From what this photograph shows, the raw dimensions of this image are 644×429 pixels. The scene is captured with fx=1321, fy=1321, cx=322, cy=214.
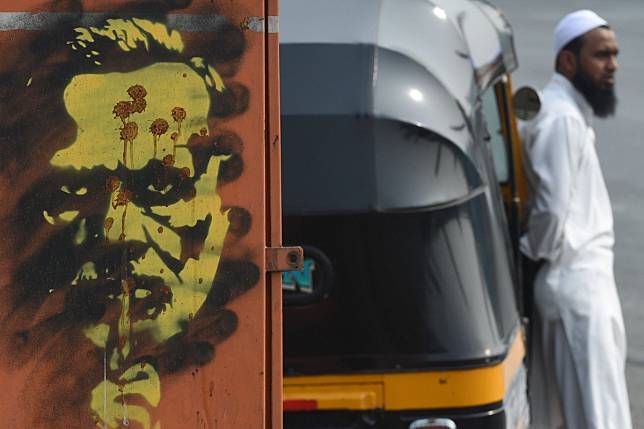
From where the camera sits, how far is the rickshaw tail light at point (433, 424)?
394 cm

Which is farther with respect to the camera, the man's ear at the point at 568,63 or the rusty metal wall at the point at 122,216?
the man's ear at the point at 568,63

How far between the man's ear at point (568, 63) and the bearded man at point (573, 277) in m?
0.46

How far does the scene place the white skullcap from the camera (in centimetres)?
602

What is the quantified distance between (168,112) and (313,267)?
1.78 m

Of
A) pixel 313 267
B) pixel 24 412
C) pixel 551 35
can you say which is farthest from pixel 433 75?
pixel 551 35

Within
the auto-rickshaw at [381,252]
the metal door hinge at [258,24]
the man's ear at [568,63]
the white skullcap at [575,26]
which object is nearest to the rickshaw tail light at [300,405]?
the auto-rickshaw at [381,252]

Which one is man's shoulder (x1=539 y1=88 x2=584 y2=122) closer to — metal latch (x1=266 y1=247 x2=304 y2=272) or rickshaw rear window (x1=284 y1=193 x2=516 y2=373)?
rickshaw rear window (x1=284 y1=193 x2=516 y2=373)

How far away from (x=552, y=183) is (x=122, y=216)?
10.7 ft

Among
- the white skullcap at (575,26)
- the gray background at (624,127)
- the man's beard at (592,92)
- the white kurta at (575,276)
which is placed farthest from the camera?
the gray background at (624,127)

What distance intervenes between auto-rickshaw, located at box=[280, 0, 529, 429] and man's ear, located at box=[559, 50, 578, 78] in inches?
80.0

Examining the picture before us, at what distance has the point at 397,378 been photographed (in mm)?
3961

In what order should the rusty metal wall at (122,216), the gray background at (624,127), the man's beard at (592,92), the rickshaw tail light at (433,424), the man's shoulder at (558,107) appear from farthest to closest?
the gray background at (624,127) < the man's beard at (592,92) < the man's shoulder at (558,107) < the rickshaw tail light at (433,424) < the rusty metal wall at (122,216)

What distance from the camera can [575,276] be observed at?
17.6 ft

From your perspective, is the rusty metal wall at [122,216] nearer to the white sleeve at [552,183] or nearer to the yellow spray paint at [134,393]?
the yellow spray paint at [134,393]
